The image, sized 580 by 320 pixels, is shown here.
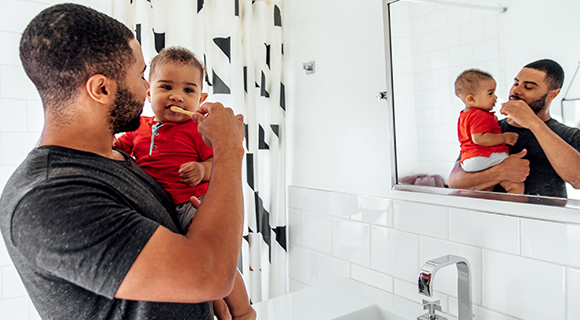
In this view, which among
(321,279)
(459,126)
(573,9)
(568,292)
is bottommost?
(321,279)

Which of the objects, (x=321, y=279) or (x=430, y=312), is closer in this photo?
(x=430, y=312)

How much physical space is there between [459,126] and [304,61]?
83cm

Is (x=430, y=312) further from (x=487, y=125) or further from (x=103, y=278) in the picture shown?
(x=103, y=278)

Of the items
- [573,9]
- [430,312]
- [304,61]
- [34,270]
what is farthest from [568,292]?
[304,61]

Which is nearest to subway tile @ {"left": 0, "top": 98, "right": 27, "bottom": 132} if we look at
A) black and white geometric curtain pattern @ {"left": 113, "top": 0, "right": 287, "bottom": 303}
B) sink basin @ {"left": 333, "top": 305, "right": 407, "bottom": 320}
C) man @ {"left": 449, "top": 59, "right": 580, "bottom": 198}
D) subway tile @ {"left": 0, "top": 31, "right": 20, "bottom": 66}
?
subway tile @ {"left": 0, "top": 31, "right": 20, "bottom": 66}

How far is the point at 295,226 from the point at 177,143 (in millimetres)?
833

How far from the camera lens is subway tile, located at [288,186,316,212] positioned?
159 centimetres

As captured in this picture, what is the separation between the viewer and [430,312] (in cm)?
101

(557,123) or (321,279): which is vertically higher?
(557,123)

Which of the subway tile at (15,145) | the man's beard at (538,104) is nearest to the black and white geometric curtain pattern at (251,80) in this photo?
the subway tile at (15,145)

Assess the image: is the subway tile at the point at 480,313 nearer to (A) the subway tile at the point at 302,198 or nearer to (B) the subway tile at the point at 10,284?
(A) the subway tile at the point at 302,198

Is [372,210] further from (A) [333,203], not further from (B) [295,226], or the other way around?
(B) [295,226]

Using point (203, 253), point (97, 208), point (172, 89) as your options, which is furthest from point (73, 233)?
point (172, 89)

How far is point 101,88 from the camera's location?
608 mm
